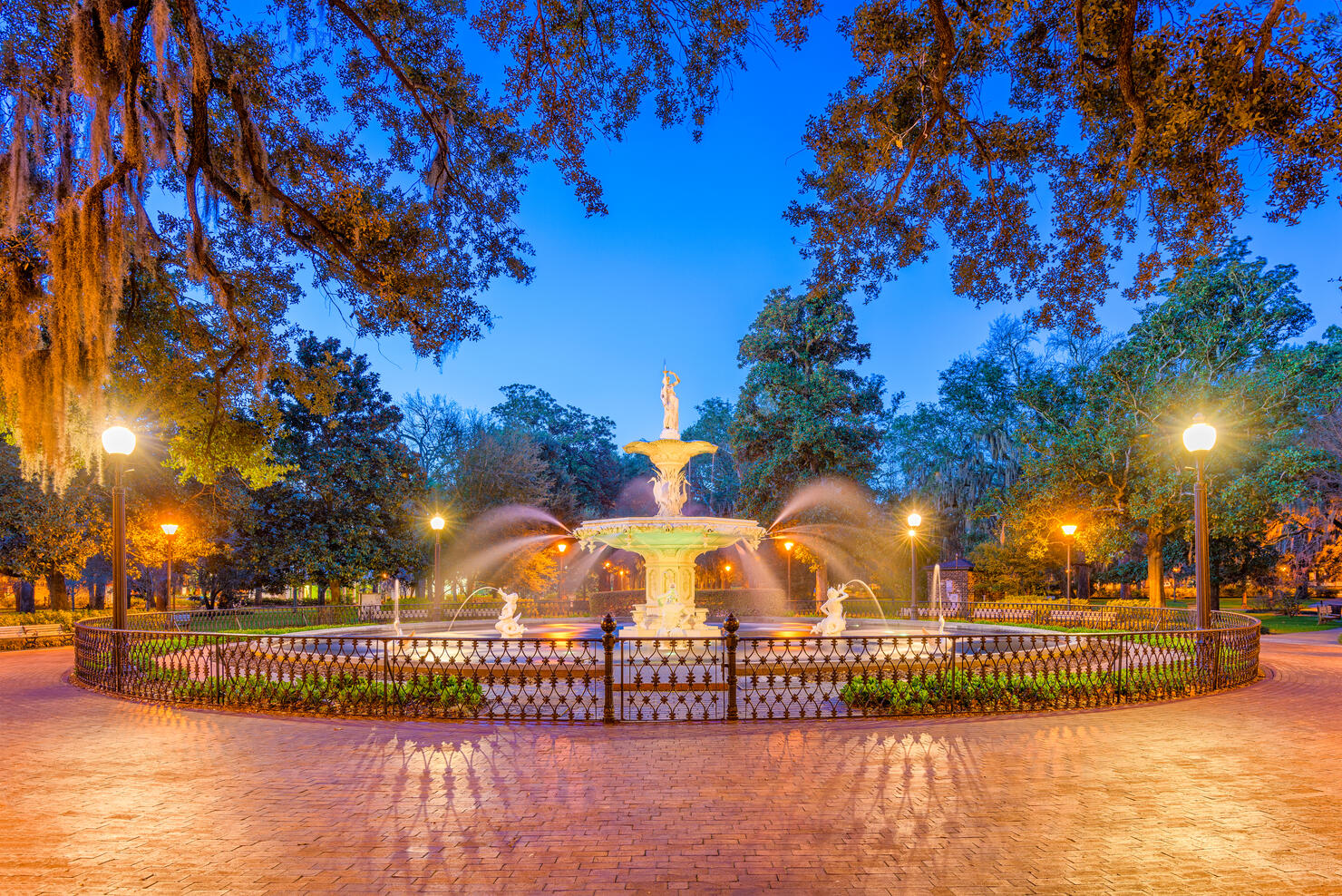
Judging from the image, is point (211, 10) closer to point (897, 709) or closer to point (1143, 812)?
point (897, 709)

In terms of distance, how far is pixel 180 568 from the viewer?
30422 millimetres

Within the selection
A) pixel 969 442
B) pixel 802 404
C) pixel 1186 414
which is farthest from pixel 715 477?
pixel 1186 414

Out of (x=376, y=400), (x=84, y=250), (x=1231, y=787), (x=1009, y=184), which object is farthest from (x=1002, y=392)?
(x=84, y=250)

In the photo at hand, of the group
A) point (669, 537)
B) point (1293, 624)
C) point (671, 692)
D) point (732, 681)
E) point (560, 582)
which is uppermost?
point (669, 537)

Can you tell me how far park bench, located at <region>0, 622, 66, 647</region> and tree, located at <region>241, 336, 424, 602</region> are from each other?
28.2 ft

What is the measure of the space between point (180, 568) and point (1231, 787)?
3493 centimetres

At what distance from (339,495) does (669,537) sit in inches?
761

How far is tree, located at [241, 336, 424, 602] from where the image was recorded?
2839cm

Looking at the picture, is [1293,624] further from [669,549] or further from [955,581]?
[669,549]

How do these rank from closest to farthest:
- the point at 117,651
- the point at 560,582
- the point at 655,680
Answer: the point at 655,680 < the point at 117,651 < the point at 560,582

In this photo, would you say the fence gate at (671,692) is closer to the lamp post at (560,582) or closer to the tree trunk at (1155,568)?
the tree trunk at (1155,568)

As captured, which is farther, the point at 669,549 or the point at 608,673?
the point at 669,549

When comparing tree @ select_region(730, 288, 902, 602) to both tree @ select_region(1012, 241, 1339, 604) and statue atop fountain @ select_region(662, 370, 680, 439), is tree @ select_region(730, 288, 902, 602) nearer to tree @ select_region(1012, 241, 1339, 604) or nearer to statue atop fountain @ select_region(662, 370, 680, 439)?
tree @ select_region(1012, 241, 1339, 604)

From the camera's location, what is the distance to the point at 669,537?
14.6 metres
